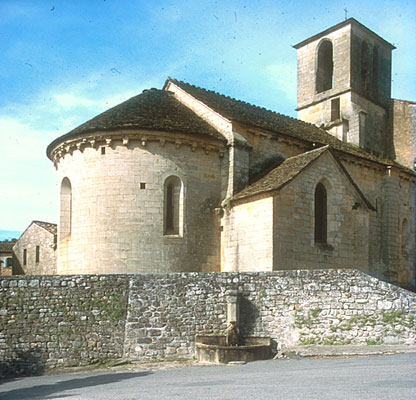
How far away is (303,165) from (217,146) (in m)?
3.10

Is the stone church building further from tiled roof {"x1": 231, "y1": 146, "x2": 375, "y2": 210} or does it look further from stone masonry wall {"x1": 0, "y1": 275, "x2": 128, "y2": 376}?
stone masonry wall {"x1": 0, "y1": 275, "x2": 128, "y2": 376}

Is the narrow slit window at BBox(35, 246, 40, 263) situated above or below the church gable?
below

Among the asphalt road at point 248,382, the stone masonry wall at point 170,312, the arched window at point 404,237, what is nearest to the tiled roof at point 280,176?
the stone masonry wall at point 170,312

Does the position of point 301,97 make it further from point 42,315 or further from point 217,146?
point 42,315

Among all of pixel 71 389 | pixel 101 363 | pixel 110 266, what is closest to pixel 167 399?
pixel 71 389

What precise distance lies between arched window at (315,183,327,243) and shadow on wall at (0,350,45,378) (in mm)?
10111

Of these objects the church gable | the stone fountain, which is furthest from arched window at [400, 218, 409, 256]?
the stone fountain

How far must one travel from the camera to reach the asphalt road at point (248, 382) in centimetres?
859

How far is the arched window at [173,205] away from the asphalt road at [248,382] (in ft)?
21.1

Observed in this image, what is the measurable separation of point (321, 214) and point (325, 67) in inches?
581

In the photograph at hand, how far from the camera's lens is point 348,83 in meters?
29.4

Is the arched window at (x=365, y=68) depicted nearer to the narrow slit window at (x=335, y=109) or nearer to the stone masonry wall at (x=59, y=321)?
the narrow slit window at (x=335, y=109)

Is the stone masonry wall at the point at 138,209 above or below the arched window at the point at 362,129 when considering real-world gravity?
below

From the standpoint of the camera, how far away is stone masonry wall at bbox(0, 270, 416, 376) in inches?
554
